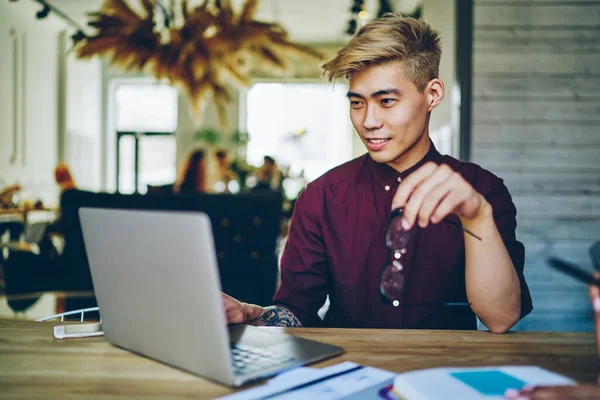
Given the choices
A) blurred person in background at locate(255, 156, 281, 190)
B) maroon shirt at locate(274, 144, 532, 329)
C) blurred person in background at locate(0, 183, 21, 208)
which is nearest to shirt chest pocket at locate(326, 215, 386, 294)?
maroon shirt at locate(274, 144, 532, 329)

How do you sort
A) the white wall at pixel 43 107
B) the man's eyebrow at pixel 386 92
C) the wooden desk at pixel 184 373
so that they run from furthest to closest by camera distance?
the white wall at pixel 43 107 → the man's eyebrow at pixel 386 92 → the wooden desk at pixel 184 373

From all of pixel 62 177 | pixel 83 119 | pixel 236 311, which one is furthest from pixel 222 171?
pixel 236 311

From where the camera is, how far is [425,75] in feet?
4.52

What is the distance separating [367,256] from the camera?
1368 mm

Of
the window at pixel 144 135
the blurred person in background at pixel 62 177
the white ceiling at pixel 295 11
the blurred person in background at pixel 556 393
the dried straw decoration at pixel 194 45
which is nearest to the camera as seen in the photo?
the blurred person in background at pixel 556 393

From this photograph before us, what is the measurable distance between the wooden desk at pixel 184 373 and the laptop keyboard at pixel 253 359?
51mm

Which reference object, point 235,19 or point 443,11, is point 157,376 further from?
point 443,11

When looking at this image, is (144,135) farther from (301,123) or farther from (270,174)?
(270,174)

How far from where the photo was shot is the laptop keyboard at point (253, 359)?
711 mm

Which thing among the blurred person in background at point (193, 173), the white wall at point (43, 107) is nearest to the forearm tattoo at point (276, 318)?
the blurred person in background at point (193, 173)

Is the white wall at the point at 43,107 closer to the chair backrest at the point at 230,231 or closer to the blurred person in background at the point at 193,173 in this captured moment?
the blurred person in background at the point at 193,173

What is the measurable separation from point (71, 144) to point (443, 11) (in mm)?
7190

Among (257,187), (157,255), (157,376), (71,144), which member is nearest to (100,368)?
(157,376)

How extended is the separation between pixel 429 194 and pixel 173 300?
0.41 metres
